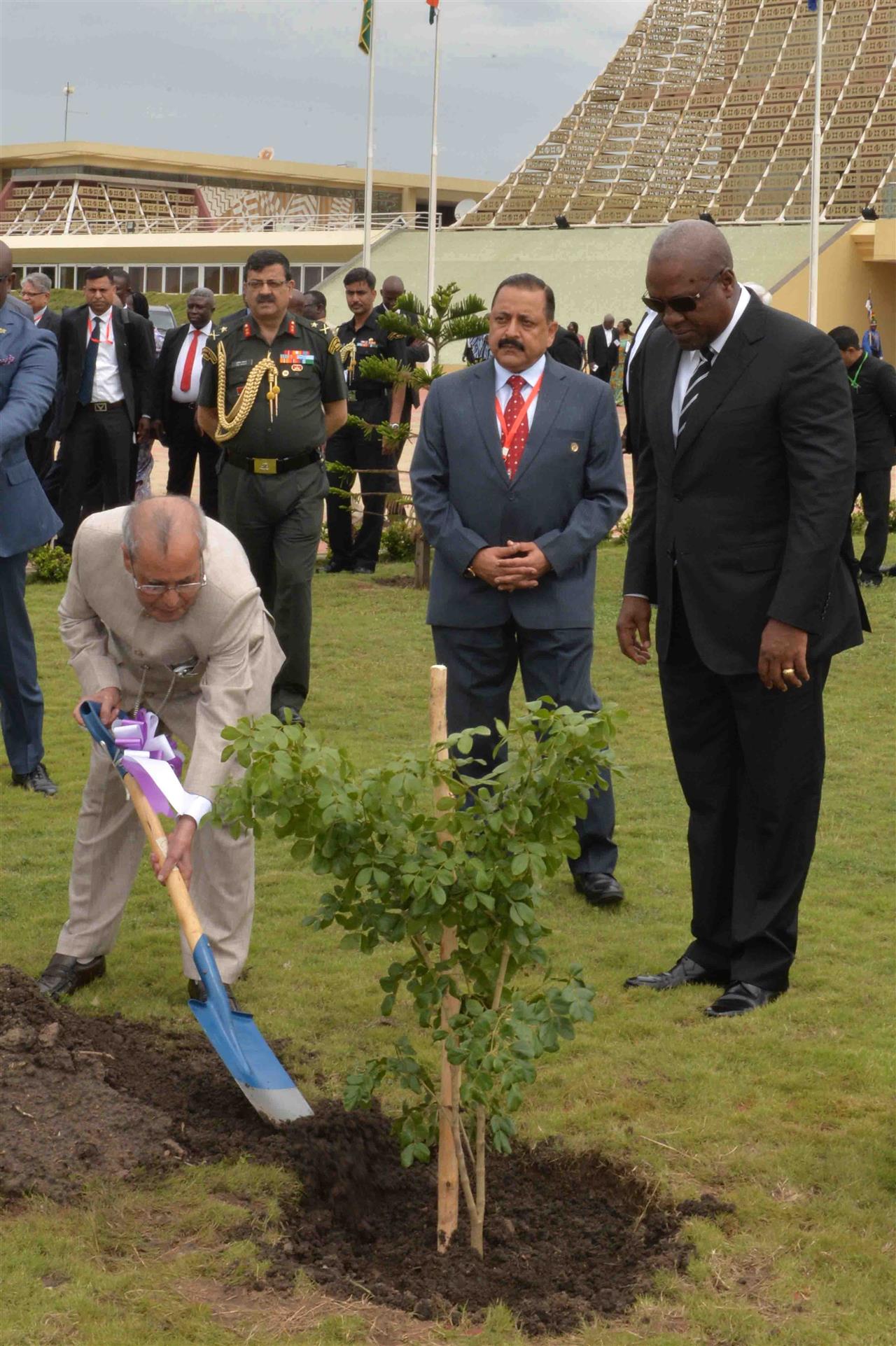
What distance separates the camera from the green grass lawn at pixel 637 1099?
11.1 feet

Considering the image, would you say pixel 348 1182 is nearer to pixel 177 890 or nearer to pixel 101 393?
pixel 177 890

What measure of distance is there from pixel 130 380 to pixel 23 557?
528 cm

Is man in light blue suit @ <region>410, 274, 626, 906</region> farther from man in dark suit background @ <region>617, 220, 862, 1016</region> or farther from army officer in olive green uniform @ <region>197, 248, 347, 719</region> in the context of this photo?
army officer in olive green uniform @ <region>197, 248, 347, 719</region>

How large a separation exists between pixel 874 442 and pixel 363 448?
404cm

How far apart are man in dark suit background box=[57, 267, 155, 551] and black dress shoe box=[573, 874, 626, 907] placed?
6.79m

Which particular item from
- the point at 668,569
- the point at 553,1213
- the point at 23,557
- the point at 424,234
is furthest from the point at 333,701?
the point at 424,234

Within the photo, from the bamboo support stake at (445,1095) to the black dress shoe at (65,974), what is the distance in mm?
1804

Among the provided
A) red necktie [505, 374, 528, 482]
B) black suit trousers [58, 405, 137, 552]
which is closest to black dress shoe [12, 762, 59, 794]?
red necktie [505, 374, 528, 482]

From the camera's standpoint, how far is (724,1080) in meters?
4.54

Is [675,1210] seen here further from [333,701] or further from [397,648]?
[397,648]

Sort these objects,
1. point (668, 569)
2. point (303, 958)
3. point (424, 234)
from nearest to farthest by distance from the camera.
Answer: point (668, 569)
point (303, 958)
point (424, 234)

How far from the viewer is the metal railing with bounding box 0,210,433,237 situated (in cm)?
5938

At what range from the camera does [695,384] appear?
4789 millimetres

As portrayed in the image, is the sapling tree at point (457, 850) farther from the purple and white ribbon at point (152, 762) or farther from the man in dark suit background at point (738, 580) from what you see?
the man in dark suit background at point (738, 580)
